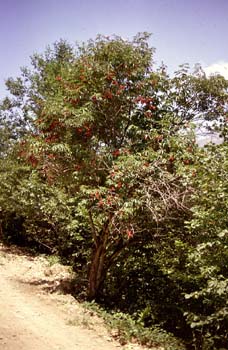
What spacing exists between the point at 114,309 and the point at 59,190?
6.33 metres

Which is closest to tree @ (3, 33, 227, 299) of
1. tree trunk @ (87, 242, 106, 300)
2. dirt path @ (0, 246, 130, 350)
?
tree trunk @ (87, 242, 106, 300)

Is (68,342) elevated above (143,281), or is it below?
below

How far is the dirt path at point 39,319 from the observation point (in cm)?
723

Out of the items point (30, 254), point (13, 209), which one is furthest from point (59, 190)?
point (30, 254)

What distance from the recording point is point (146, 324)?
9406 millimetres

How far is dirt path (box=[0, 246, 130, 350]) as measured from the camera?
23.7 feet

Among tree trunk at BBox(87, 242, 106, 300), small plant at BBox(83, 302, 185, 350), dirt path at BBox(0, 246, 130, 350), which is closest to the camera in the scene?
dirt path at BBox(0, 246, 130, 350)

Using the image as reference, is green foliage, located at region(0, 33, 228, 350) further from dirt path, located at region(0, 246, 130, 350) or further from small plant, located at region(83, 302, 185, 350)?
dirt path, located at region(0, 246, 130, 350)

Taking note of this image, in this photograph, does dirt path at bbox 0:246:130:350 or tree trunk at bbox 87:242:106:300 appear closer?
dirt path at bbox 0:246:130:350

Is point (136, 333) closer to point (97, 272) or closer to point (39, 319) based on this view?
point (39, 319)

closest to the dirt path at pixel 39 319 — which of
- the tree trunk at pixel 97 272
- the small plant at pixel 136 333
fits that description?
the small plant at pixel 136 333

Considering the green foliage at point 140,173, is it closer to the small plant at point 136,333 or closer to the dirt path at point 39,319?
the small plant at point 136,333

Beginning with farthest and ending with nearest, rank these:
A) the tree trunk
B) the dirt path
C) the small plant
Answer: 1. the tree trunk
2. the small plant
3. the dirt path

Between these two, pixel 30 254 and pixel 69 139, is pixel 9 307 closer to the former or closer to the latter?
pixel 69 139
